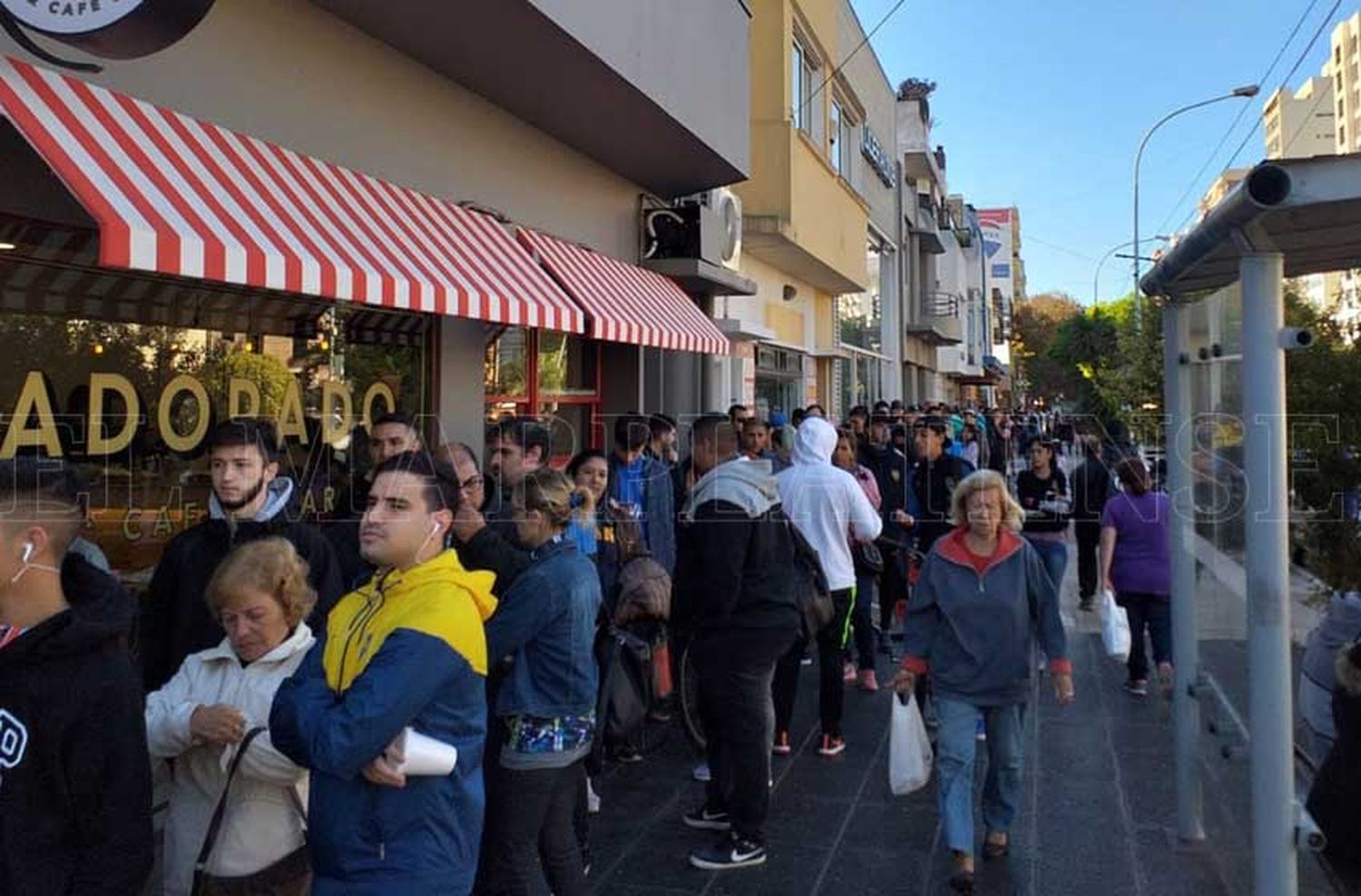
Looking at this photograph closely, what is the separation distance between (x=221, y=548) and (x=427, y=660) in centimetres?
152

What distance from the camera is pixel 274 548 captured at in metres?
2.84

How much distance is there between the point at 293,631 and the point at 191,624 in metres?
0.75

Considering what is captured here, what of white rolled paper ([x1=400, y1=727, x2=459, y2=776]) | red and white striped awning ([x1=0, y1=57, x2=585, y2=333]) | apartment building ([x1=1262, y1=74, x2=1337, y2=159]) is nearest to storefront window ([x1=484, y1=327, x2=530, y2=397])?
red and white striped awning ([x1=0, y1=57, x2=585, y2=333])

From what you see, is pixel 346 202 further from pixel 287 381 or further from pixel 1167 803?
pixel 1167 803

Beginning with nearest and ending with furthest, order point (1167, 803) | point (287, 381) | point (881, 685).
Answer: point (1167, 803) < point (287, 381) < point (881, 685)

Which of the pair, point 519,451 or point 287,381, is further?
point 287,381

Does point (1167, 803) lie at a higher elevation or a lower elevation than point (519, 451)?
lower

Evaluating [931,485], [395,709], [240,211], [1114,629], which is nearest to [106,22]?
[240,211]

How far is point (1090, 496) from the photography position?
898 cm

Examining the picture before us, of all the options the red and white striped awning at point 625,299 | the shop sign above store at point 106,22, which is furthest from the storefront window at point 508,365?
the shop sign above store at point 106,22

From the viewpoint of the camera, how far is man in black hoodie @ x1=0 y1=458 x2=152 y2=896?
2.05 meters

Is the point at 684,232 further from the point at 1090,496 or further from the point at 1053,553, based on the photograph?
the point at 1053,553

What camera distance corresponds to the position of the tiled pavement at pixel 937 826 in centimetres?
421

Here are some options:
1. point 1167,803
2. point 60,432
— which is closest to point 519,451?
point 60,432
